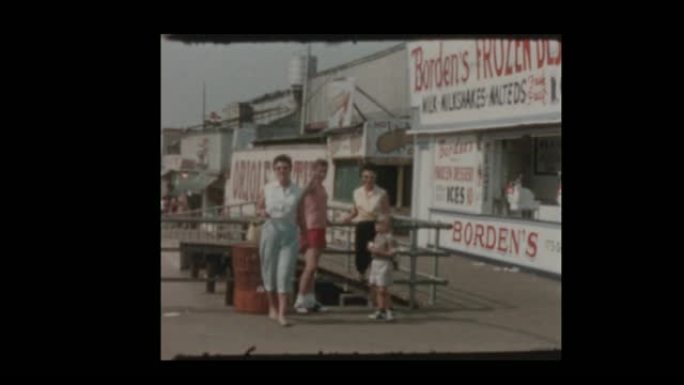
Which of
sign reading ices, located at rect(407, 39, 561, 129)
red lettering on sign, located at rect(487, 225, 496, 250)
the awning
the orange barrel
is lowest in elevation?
the orange barrel

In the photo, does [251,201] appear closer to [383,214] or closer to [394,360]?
[383,214]

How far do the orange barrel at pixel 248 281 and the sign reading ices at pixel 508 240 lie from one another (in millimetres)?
2705

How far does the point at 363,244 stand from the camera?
25.6ft

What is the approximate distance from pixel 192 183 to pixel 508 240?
413cm

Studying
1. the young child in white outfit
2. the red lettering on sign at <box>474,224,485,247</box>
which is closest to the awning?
the young child in white outfit

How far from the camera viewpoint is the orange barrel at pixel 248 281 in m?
7.53

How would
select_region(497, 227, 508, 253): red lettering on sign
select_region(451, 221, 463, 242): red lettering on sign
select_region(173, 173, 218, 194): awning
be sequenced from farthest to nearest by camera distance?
select_region(451, 221, 463, 242): red lettering on sign < select_region(497, 227, 508, 253): red lettering on sign < select_region(173, 173, 218, 194): awning

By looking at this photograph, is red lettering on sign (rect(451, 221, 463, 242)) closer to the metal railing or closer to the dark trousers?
the metal railing

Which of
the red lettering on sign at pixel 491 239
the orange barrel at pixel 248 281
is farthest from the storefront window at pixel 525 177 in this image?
the orange barrel at pixel 248 281

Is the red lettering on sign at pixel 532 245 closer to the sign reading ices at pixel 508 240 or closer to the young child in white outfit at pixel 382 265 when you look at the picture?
the sign reading ices at pixel 508 240

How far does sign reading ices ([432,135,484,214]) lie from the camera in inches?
431

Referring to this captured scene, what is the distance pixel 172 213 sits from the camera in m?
7.35

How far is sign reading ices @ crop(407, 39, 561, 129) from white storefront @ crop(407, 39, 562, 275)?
12mm

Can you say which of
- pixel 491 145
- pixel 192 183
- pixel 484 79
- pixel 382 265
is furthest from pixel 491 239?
pixel 192 183
